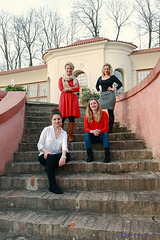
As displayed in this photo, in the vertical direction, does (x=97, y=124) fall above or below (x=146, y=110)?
below

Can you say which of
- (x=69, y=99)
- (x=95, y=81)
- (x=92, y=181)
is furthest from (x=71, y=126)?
(x=95, y=81)

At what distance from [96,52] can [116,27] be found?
1350 centimetres

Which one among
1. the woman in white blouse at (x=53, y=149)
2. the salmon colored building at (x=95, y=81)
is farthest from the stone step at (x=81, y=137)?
the woman in white blouse at (x=53, y=149)

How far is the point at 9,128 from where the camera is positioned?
3.13m

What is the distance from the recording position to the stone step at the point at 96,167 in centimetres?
269

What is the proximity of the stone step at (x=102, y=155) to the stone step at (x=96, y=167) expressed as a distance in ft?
0.53

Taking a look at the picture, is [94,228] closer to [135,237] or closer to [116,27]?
[135,237]

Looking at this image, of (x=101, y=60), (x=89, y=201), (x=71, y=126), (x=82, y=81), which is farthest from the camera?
(x=82, y=81)

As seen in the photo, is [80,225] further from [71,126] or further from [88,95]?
[88,95]

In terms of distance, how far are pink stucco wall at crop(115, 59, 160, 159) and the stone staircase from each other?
0.80ft

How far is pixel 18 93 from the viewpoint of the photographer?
169 inches

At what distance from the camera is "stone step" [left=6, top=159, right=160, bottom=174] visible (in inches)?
106

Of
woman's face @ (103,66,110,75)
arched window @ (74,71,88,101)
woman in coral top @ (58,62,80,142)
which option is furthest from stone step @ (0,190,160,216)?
arched window @ (74,71,88,101)

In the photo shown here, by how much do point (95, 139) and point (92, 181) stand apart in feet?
2.79
